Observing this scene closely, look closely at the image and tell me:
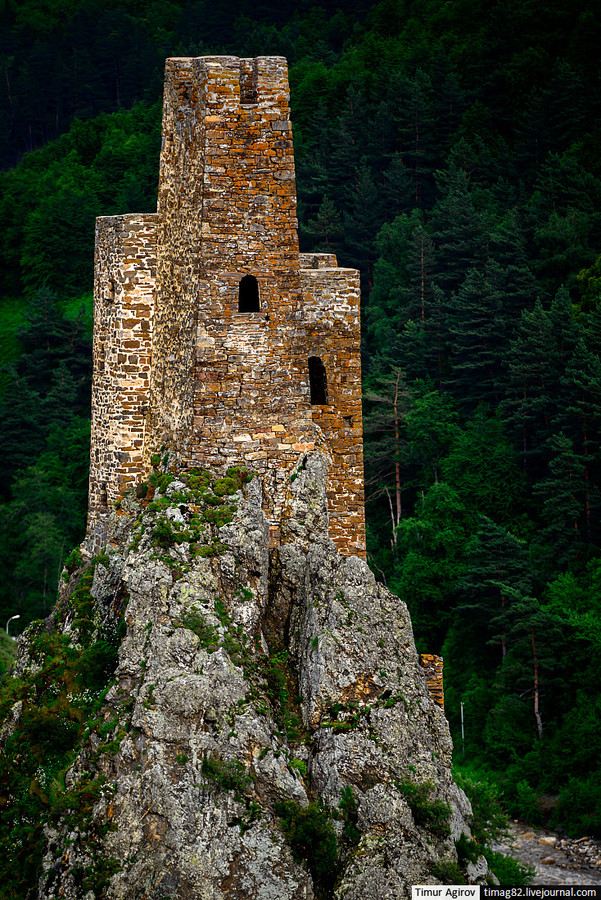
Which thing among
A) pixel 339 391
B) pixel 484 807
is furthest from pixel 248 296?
pixel 484 807

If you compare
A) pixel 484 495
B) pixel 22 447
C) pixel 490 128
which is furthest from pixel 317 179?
pixel 484 495

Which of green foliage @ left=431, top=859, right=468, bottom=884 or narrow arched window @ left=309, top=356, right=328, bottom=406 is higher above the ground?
narrow arched window @ left=309, top=356, right=328, bottom=406

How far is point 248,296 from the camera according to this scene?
24.8 metres

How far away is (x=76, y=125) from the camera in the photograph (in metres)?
111

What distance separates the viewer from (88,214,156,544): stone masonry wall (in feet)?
87.1

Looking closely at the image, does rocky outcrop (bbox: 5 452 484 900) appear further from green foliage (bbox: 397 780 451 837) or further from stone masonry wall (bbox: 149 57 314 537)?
stone masonry wall (bbox: 149 57 314 537)

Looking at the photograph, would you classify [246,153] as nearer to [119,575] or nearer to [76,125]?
[119,575]

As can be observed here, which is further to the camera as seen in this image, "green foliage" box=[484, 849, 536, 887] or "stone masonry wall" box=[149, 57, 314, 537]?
"green foliage" box=[484, 849, 536, 887]

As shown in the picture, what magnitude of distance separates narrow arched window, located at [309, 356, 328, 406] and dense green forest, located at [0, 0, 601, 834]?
2589cm

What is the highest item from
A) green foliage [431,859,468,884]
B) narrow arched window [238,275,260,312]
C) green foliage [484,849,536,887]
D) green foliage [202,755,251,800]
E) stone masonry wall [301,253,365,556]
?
narrow arched window [238,275,260,312]

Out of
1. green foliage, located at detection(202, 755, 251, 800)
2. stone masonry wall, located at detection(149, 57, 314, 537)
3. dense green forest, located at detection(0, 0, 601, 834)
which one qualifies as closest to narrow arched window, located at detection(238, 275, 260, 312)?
stone masonry wall, located at detection(149, 57, 314, 537)

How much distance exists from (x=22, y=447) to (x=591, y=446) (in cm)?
3334

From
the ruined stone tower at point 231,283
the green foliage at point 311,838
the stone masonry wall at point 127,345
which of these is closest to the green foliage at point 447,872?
the green foliage at point 311,838

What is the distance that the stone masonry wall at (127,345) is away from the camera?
2656 cm
